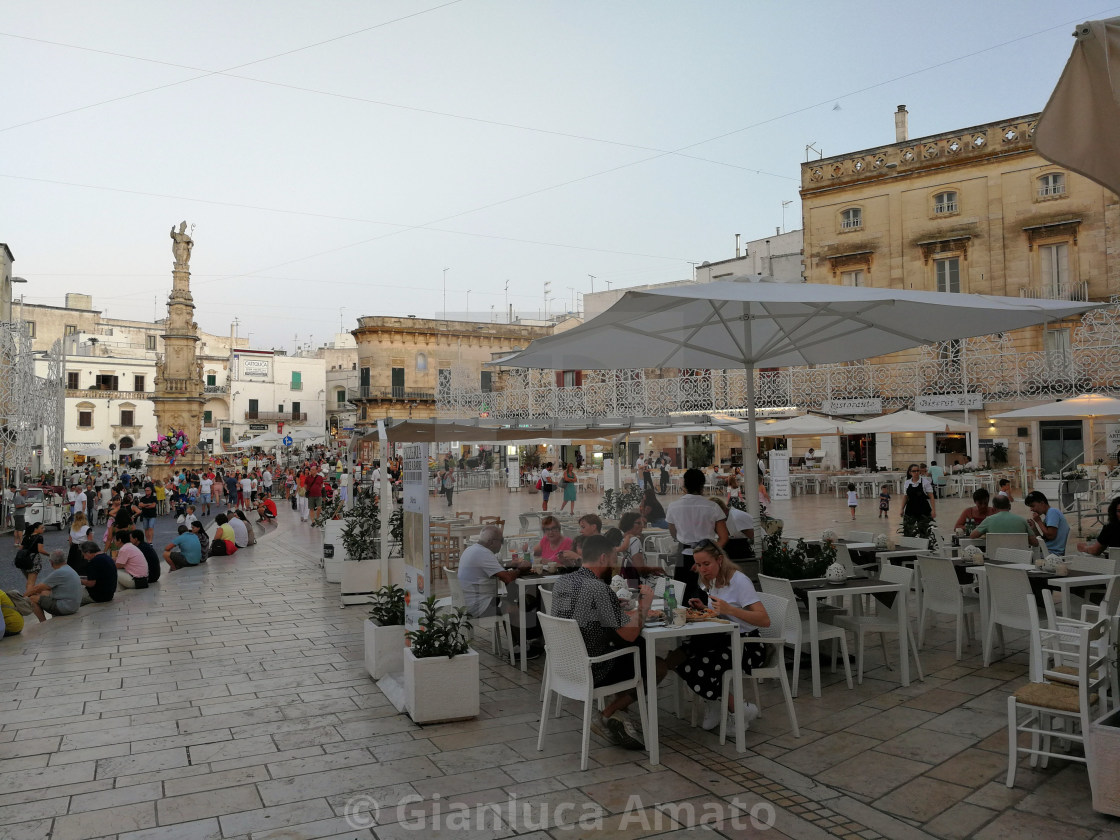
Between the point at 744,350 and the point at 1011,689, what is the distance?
361 cm

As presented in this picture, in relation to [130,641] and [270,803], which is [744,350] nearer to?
[270,803]

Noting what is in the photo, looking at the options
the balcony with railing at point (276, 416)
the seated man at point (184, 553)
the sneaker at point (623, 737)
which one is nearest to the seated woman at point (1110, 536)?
the sneaker at point (623, 737)

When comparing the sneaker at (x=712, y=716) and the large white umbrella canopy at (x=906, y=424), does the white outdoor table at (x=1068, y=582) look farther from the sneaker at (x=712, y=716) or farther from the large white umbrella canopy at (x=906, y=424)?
the large white umbrella canopy at (x=906, y=424)

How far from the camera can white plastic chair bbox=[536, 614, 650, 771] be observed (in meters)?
4.30

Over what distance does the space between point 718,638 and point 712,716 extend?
55 centimetres

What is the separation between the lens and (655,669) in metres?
4.51

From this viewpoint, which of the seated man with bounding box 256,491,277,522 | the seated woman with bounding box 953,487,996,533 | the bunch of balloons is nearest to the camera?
the seated woman with bounding box 953,487,996,533

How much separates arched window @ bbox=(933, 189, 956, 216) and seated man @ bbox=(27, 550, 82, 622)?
90.3ft

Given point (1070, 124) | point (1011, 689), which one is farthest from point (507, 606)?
point (1070, 124)

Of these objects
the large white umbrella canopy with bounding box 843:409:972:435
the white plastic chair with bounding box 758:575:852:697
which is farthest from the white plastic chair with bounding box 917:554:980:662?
the large white umbrella canopy with bounding box 843:409:972:435

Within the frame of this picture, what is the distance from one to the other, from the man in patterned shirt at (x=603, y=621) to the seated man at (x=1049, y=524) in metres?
5.10

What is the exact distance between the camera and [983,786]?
3.81 meters

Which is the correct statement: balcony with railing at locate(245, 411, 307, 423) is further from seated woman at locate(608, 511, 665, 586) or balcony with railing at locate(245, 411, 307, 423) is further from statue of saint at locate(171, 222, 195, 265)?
seated woman at locate(608, 511, 665, 586)

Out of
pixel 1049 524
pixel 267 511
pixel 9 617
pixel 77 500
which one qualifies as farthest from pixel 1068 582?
pixel 77 500
